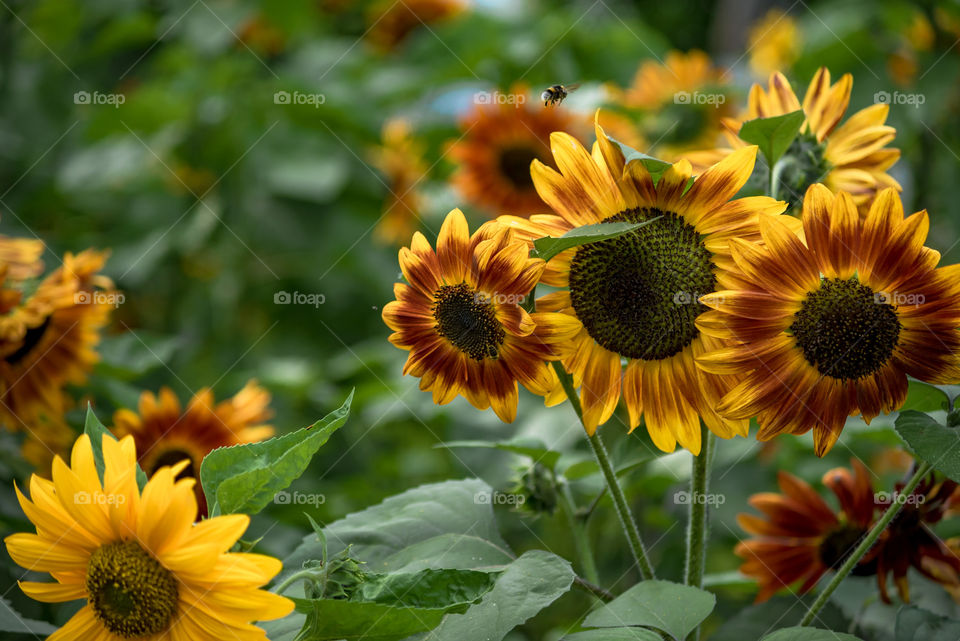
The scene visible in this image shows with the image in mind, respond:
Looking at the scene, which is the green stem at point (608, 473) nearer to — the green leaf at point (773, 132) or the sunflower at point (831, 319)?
the sunflower at point (831, 319)

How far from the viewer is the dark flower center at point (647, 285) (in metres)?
0.53

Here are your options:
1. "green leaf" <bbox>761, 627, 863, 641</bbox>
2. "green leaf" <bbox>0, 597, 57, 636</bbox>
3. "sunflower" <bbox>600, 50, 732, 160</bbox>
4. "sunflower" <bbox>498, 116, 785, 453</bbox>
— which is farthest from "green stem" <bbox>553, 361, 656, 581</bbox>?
"sunflower" <bbox>600, 50, 732, 160</bbox>

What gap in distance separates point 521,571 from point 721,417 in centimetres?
16

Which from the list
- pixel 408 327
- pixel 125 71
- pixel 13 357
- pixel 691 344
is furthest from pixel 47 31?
pixel 691 344

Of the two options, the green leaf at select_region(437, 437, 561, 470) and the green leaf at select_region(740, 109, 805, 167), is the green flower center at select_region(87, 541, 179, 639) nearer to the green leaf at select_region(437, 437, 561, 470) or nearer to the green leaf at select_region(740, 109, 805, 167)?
the green leaf at select_region(437, 437, 561, 470)

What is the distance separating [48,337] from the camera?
896 millimetres

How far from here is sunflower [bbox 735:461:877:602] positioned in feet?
2.35

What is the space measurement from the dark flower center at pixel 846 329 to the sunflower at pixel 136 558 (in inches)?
13.5

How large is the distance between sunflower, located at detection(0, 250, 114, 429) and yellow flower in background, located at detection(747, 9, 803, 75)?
4.77ft

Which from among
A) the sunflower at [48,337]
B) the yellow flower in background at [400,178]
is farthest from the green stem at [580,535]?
the yellow flower in background at [400,178]

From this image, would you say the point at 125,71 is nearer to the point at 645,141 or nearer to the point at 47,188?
the point at 47,188

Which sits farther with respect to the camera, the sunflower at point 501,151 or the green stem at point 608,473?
the sunflower at point 501,151

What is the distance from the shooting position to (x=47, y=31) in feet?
5.81

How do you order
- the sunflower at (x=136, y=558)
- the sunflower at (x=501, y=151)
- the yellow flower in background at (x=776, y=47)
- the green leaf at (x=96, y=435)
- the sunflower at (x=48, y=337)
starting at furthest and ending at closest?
the yellow flower in background at (x=776, y=47), the sunflower at (x=501, y=151), the sunflower at (x=48, y=337), the green leaf at (x=96, y=435), the sunflower at (x=136, y=558)
